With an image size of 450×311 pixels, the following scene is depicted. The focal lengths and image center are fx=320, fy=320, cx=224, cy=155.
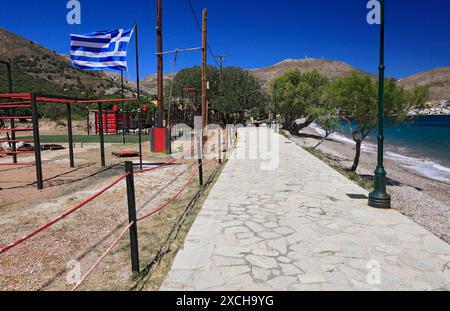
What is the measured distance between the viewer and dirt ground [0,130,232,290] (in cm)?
361

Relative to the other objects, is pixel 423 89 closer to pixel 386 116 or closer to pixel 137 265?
pixel 386 116

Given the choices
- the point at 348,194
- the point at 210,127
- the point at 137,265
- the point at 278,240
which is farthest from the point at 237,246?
the point at 210,127

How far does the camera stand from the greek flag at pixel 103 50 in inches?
341

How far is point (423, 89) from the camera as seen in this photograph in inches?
548

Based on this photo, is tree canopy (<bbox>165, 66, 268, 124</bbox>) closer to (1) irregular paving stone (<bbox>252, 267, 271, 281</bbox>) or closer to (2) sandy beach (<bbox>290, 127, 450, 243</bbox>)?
(2) sandy beach (<bbox>290, 127, 450, 243</bbox>)

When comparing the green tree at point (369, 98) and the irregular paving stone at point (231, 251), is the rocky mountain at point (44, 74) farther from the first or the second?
the irregular paving stone at point (231, 251)

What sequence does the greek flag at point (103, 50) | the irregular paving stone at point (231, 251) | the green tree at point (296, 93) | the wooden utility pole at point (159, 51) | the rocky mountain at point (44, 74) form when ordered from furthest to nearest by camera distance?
the rocky mountain at point (44, 74), the green tree at point (296, 93), the wooden utility pole at point (159, 51), the greek flag at point (103, 50), the irregular paving stone at point (231, 251)

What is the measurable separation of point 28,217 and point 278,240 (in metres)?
4.42

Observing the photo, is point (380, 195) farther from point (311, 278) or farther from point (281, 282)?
point (281, 282)

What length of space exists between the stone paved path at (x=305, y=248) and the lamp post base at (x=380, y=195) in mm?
195

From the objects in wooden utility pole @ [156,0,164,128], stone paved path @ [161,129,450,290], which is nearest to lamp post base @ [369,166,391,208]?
stone paved path @ [161,129,450,290]

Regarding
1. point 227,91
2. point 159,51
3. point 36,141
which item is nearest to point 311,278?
point 36,141

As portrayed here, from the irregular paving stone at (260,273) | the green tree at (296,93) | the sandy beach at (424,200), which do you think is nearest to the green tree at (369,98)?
the sandy beach at (424,200)

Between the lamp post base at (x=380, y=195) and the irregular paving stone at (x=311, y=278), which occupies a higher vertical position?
the lamp post base at (x=380, y=195)
